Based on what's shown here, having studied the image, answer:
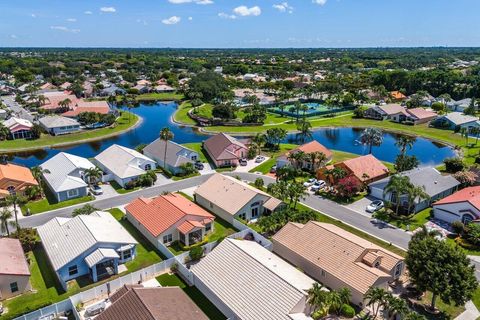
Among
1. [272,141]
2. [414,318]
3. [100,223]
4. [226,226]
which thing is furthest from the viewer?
[272,141]

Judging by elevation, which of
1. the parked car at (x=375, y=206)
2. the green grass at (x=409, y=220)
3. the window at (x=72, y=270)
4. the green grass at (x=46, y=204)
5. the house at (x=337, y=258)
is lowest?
the green grass at (x=409, y=220)

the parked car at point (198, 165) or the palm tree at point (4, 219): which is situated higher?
the palm tree at point (4, 219)

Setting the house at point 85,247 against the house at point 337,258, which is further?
the house at point 85,247

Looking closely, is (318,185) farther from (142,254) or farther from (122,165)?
(122,165)

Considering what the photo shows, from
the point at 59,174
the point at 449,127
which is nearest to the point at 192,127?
the point at 59,174

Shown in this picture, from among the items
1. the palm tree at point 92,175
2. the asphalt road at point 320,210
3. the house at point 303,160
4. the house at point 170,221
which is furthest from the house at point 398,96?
the house at point 170,221

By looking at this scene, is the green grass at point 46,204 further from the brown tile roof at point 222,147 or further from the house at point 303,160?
the house at point 303,160

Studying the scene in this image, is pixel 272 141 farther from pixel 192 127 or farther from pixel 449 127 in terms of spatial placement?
pixel 449 127

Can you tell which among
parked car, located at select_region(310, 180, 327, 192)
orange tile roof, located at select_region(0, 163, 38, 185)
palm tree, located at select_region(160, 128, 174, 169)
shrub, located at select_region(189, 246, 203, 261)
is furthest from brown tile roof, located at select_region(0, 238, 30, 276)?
parked car, located at select_region(310, 180, 327, 192)
